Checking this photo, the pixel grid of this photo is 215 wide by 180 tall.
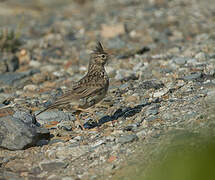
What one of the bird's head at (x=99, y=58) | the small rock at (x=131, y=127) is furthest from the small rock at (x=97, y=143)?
the bird's head at (x=99, y=58)

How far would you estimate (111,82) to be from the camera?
1088cm

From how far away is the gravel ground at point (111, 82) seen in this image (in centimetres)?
692

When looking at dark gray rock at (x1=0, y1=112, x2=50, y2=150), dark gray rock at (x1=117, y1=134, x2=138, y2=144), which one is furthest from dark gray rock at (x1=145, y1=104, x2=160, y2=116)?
dark gray rock at (x1=0, y1=112, x2=50, y2=150)

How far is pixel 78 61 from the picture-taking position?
13492 mm

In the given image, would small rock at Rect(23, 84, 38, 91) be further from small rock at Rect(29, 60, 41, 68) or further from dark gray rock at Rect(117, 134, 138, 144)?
dark gray rock at Rect(117, 134, 138, 144)

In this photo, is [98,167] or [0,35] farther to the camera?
[0,35]

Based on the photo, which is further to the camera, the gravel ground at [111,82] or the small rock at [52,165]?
the gravel ground at [111,82]

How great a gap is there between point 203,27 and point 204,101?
7569 millimetres

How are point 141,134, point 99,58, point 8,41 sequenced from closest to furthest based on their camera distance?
1. point 141,134
2. point 99,58
3. point 8,41

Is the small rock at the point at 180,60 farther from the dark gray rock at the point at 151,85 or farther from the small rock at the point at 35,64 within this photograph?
the small rock at the point at 35,64

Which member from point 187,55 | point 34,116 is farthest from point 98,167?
point 187,55

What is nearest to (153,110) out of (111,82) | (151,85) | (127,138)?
(127,138)

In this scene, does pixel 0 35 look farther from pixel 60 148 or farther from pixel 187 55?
pixel 60 148

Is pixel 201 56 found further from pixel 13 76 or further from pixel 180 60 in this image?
pixel 13 76
